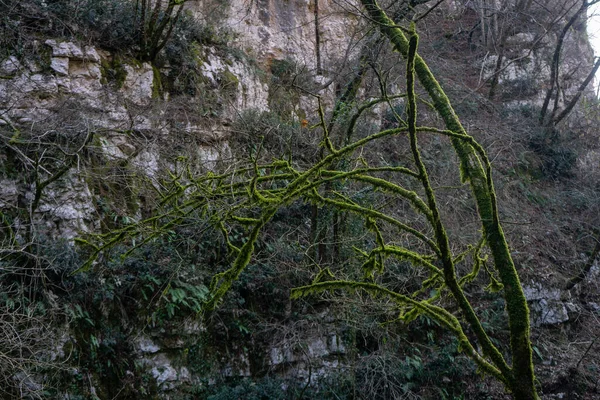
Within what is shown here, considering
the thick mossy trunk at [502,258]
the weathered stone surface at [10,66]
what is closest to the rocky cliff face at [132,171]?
the weathered stone surface at [10,66]

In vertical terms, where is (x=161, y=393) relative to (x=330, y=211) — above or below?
below

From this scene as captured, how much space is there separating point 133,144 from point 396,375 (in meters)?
4.94

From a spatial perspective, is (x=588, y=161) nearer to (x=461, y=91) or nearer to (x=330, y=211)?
(x=461, y=91)

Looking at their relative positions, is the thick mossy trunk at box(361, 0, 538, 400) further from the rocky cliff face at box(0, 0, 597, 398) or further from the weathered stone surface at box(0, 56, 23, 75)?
the weathered stone surface at box(0, 56, 23, 75)

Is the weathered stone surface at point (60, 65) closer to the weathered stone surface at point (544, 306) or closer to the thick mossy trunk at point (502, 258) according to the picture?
the thick mossy trunk at point (502, 258)

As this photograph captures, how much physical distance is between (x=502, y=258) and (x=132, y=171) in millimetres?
4957

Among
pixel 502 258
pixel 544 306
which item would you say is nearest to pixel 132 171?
pixel 502 258

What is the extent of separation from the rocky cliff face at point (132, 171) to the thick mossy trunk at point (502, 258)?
4.63 feet

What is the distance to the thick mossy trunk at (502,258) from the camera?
2.48 meters

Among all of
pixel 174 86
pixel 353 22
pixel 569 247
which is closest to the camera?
pixel 174 86

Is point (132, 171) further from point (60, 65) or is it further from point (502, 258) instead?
point (502, 258)

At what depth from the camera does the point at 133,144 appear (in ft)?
23.2

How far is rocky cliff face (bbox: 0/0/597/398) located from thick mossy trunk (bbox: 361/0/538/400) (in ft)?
4.63

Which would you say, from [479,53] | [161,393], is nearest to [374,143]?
[161,393]
